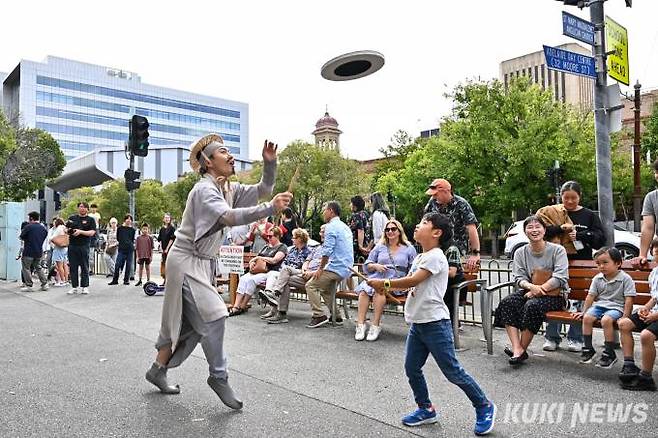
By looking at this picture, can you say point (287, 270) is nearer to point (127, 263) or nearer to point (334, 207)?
point (334, 207)

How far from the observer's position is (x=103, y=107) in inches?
4392

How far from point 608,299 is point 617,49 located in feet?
11.6

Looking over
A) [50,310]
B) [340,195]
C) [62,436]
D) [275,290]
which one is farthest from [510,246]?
[340,195]

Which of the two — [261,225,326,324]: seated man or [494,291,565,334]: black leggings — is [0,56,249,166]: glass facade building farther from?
[494,291,565,334]: black leggings

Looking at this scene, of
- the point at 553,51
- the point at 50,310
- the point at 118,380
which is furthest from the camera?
the point at 50,310

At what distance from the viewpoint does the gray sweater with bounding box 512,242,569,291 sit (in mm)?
5641

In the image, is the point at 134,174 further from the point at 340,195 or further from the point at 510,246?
the point at 340,195

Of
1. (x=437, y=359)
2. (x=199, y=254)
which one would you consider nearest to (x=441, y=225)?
(x=437, y=359)

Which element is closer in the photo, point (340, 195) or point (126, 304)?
point (126, 304)

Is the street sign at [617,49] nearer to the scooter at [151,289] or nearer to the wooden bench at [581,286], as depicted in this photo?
the wooden bench at [581,286]

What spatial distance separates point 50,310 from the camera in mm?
9922

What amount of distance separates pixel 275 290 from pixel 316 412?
4.28 m

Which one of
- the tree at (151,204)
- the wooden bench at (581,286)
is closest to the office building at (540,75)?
the tree at (151,204)

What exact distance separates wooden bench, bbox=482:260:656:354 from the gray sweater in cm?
19
